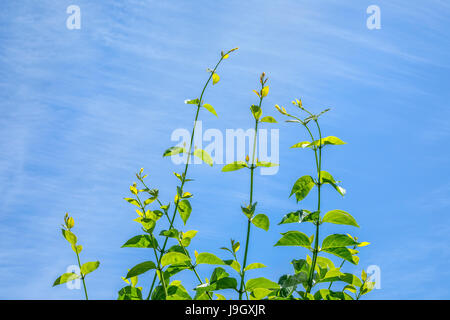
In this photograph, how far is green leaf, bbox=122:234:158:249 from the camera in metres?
1.74

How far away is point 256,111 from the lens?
1.78 meters

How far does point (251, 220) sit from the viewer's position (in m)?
1.70

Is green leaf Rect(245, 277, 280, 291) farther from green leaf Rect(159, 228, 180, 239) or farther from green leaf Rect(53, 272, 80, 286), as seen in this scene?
green leaf Rect(53, 272, 80, 286)

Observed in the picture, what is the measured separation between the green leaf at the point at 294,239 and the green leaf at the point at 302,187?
0.17 m

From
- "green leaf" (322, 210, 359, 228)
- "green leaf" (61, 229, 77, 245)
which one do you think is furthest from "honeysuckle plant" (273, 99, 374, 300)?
"green leaf" (61, 229, 77, 245)

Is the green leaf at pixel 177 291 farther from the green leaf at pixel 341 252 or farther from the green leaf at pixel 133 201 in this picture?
the green leaf at pixel 341 252

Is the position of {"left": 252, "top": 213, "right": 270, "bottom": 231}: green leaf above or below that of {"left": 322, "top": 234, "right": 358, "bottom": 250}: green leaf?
above

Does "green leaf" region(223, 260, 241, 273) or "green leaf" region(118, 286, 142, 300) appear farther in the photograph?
"green leaf" region(118, 286, 142, 300)

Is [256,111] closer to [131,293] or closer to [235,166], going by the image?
[235,166]

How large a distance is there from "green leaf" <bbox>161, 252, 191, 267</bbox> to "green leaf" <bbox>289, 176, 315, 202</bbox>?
0.50m

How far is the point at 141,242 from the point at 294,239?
61 cm
